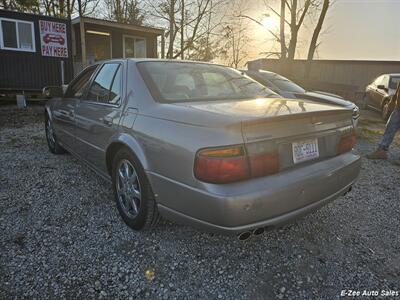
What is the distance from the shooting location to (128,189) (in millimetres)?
2607

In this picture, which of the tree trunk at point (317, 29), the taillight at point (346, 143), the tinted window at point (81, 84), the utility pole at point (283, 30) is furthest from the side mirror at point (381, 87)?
the tinted window at point (81, 84)

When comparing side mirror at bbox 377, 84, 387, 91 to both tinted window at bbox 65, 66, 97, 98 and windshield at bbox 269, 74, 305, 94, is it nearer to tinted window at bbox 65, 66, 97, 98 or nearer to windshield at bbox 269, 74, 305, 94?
windshield at bbox 269, 74, 305, 94

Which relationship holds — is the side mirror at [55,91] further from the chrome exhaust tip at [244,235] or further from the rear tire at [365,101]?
the rear tire at [365,101]

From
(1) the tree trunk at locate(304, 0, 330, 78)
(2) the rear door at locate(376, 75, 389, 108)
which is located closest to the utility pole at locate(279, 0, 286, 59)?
(1) the tree trunk at locate(304, 0, 330, 78)

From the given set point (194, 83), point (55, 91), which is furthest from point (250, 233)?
point (55, 91)

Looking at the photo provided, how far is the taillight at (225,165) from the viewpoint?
70.6 inches

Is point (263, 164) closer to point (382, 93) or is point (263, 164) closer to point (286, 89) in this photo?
point (286, 89)

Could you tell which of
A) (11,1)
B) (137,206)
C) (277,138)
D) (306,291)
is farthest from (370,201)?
(11,1)

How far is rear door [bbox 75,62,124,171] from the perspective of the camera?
9.04 feet

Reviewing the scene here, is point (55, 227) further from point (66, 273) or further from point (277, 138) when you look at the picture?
point (277, 138)

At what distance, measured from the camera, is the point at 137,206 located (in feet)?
8.32

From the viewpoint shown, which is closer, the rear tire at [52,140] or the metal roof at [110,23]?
the rear tire at [52,140]

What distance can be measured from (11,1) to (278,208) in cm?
2334

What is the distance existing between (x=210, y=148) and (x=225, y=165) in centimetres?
14
